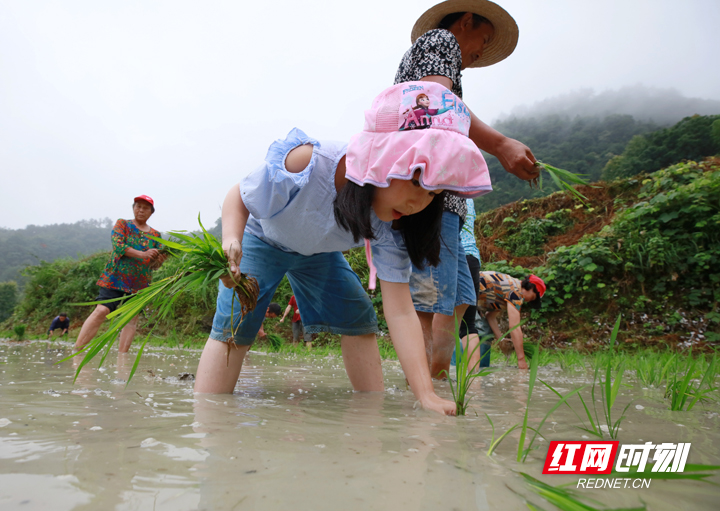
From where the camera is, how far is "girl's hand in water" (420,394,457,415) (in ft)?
4.98

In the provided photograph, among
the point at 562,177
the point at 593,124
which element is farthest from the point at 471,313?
the point at 593,124

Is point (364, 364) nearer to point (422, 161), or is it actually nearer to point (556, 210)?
point (422, 161)

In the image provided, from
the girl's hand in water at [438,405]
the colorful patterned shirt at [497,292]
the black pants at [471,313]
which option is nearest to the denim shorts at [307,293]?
the girl's hand in water at [438,405]

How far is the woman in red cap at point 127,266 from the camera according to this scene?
4.59 metres

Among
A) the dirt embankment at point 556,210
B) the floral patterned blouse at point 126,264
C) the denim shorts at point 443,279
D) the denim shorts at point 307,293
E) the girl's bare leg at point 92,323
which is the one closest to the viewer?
the denim shorts at point 307,293

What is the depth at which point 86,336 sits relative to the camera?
4500 mm

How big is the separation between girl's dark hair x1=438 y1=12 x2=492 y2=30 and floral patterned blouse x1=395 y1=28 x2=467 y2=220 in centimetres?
55

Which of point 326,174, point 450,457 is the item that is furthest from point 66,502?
point 326,174

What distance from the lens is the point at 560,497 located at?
26.7 inches

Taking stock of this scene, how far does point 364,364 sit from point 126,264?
12.2 ft

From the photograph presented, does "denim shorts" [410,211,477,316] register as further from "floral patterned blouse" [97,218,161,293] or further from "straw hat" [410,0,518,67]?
"floral patterned blouse" [97,218,161,293]

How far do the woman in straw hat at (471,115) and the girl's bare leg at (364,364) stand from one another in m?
0.48

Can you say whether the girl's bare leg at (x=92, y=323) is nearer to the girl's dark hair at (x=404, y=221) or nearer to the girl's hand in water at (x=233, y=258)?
the girl's hand in water at (x=233, y=258)

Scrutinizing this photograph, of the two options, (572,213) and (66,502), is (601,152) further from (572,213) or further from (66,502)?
(66,502)
